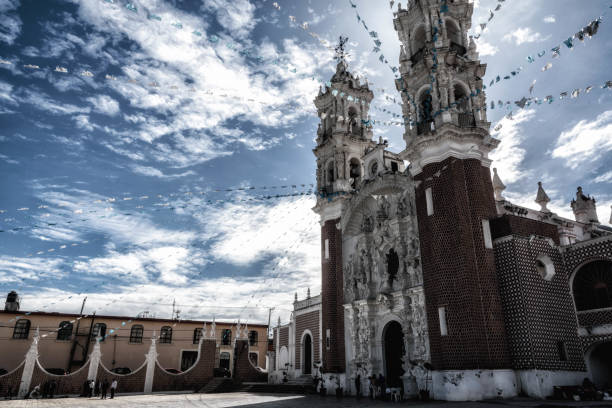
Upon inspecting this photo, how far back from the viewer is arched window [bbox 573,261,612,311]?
18.1 metres

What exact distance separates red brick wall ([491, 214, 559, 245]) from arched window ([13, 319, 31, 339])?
3778cm

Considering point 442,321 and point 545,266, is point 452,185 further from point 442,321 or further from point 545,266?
point 442,321

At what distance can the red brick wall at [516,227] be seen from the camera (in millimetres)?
19500

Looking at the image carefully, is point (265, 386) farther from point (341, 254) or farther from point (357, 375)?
point (341, 254)

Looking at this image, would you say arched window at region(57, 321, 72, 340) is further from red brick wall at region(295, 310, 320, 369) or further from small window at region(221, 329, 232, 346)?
red brick wall at region(295, 310, 320, 369)

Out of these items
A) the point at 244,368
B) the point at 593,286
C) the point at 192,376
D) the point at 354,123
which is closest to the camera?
the point at 593,286

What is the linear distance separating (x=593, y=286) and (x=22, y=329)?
41.6 metres

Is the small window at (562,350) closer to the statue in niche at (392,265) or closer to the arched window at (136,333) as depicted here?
the statue in niche at (392,265)

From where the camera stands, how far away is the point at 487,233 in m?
19.8

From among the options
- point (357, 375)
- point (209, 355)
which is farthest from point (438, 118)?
point (209, 355)

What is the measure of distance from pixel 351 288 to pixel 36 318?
94.4 ft

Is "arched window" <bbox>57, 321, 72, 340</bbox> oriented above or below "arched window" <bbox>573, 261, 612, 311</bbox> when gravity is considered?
below

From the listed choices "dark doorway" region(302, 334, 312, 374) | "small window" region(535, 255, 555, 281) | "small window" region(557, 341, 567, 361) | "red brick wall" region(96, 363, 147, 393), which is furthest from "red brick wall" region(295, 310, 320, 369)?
"small window" region(535, 255, 555, 281)

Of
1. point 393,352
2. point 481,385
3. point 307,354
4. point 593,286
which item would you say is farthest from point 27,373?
point 593,286
